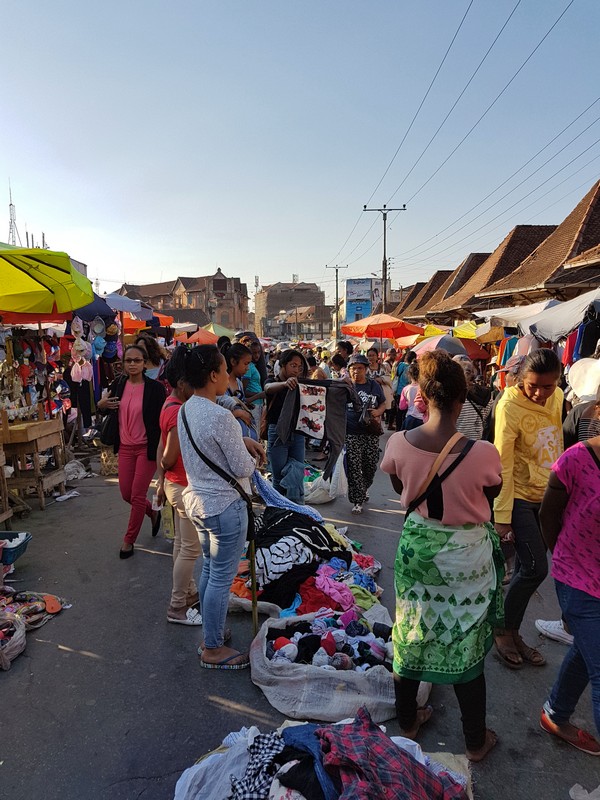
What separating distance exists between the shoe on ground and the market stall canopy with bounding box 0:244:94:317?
5295 mm

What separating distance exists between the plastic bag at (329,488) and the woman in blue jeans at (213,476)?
3.46m

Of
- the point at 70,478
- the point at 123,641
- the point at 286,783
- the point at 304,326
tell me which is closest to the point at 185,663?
the point at 123,641

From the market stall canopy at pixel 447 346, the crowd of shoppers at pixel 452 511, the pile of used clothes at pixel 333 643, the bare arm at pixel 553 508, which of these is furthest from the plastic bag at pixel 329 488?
the bare arm at pixel 553 508

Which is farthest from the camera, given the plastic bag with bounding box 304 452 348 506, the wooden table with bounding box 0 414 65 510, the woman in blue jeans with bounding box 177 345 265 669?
the plastic bag with bounding box 304 452 348 506

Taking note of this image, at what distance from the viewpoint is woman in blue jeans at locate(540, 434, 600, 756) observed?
6.83 ft

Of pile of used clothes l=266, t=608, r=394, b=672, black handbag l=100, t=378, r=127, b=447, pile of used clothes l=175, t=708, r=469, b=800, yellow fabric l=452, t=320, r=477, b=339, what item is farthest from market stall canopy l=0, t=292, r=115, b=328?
yellow fabric l=452, t=320, r=477, b=339

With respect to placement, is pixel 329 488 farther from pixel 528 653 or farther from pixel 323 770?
pixel 323 770

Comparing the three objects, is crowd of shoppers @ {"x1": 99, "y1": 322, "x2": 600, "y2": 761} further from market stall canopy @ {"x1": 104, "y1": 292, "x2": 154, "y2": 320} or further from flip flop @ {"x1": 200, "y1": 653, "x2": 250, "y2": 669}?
market stall canopy @ {"x1": 104, "y1": 292, "x2": 154, "y2": 320}

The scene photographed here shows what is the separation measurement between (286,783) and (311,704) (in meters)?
0.98

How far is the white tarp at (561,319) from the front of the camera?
6082mm

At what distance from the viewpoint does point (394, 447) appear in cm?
234

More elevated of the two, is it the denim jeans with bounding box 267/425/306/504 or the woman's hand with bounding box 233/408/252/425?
the woman's hand with bounding box 233/408/252/425

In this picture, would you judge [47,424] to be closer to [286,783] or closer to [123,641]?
[123,641]

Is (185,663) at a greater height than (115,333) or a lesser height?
lesser
